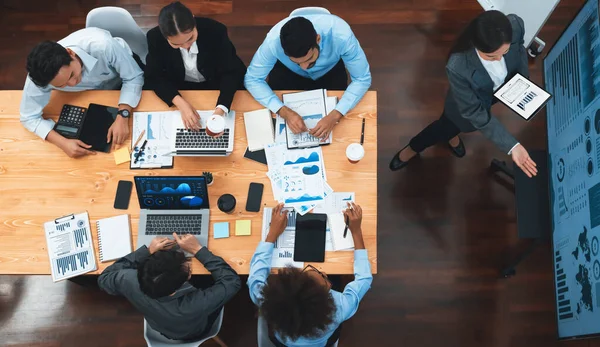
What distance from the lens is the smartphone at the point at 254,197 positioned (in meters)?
2.19

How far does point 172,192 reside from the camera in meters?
2.11

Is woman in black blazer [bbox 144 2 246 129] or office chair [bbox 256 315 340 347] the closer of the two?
office chair [bbox 256 315 340 347]

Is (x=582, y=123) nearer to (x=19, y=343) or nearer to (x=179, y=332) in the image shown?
(x=179, y=332)

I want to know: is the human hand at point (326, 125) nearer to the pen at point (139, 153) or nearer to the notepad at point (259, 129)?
the notepad at point (259, 129)

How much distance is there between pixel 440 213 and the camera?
3.02 metres

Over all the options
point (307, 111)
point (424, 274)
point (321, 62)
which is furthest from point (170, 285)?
point (424, 274)

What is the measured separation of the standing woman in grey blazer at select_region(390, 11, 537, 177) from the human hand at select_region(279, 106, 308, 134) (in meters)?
0.76

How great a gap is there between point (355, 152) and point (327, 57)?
0.60 m

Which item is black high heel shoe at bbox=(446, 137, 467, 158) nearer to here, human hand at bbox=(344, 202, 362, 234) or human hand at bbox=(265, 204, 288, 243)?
human hand at bbox=(344, 202, 362, 234)

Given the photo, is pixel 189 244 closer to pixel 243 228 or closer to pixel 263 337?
pixel 243 228

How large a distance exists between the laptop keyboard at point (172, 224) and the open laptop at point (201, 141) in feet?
1.05

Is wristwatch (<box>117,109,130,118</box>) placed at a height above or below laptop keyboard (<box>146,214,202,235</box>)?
above

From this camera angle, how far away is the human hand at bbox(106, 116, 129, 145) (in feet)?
7.53

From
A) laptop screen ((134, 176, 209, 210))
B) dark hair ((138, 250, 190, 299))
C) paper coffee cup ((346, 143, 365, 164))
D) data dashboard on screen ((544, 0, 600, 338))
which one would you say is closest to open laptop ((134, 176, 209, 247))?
laptop screen ((134, 176, 209, 210))
